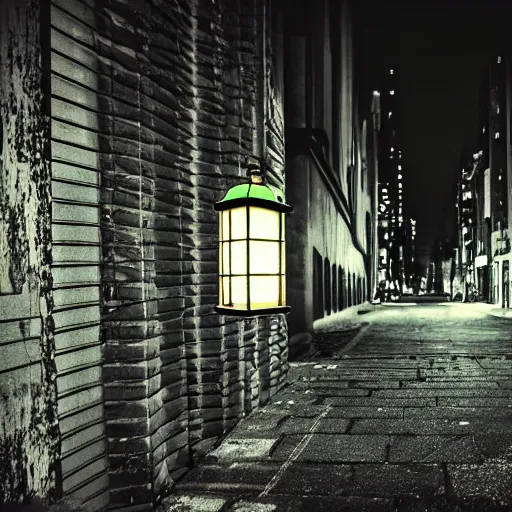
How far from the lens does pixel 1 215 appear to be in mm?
Result: 3760

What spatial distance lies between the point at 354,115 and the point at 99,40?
105 ft

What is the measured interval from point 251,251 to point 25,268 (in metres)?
2.48

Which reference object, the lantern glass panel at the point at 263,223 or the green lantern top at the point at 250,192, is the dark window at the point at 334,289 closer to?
the lantern glass panel at the point at 263,223

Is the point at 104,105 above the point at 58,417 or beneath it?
above

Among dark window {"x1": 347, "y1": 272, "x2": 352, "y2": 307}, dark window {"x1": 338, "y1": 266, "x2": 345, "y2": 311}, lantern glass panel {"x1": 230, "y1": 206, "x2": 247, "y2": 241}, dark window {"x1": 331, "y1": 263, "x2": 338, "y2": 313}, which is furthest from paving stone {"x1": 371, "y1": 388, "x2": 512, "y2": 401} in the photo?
dark window {"x1": 347, "y1": 272, "x2": 352, "y2": 307}

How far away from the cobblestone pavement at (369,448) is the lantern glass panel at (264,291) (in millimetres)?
1709

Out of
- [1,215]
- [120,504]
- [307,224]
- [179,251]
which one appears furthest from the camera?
[307,224]

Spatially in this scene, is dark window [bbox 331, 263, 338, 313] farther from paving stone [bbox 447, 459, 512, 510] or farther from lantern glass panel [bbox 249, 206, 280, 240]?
paving stone [bbox 447, 459, 512, 510]

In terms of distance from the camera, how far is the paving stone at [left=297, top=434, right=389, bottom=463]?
5944 mm

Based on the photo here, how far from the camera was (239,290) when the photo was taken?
592cm

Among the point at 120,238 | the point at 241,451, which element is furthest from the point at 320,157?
the point at 120,238

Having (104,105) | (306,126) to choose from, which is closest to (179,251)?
(104,105)

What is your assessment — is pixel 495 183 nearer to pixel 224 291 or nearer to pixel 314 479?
pixel 224 291

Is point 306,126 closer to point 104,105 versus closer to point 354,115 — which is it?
point 104,105
